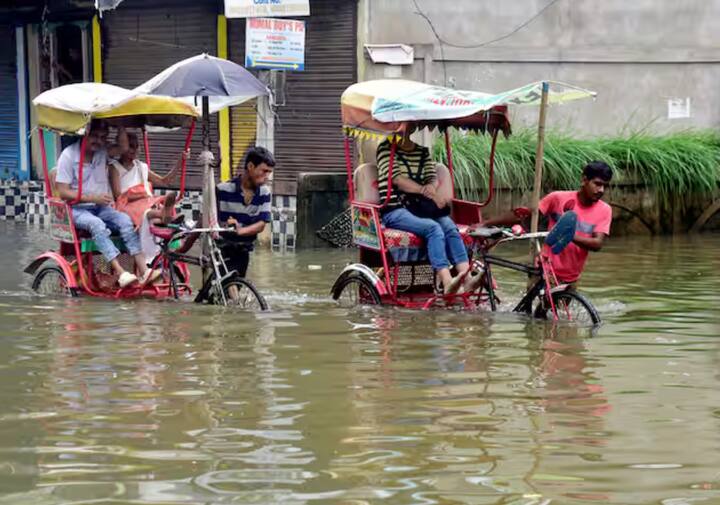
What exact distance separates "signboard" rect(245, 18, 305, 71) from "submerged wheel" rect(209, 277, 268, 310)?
5.02m

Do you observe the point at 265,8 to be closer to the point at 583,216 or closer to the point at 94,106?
the point at 94,106

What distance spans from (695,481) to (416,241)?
17.8 ft

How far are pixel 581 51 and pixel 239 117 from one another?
451cm

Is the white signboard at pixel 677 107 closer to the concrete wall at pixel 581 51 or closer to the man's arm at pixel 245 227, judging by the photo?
the concrete wall at pixel 581 51

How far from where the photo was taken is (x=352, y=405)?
691cm

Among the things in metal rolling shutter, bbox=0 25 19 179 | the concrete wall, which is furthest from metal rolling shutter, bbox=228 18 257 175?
metal rolling shutter, bbox=0 25 19 179

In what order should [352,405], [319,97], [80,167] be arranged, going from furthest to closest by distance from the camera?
[319,97] < [80,167] < [352,405]

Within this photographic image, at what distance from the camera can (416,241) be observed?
1075 centimetres

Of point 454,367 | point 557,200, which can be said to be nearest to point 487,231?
point 557,200

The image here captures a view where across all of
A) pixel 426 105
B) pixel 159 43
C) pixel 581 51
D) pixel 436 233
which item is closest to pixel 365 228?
pixel 436 233

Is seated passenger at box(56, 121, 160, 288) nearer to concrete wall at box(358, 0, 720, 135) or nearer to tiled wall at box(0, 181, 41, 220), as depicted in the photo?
concrete wall at box(358, 0, 720, 135)

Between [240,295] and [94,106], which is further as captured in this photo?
[94,106]

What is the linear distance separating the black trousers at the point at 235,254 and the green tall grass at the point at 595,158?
17.3ft

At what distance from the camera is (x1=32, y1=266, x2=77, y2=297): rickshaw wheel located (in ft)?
38.2
